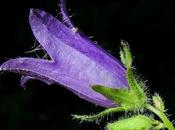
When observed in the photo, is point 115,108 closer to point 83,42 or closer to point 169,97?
point 83,42

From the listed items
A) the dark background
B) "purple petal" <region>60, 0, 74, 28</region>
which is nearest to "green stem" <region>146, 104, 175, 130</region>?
"purple petal" <region>60, 0, 74, 28</region>

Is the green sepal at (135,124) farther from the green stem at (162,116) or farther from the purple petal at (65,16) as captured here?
the purple petal at (65,16)

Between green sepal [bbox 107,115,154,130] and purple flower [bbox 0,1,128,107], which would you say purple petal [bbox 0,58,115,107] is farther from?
green sepal [bbox 107,115,154,130]

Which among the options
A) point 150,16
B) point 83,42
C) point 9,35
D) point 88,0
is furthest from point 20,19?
point 83,42

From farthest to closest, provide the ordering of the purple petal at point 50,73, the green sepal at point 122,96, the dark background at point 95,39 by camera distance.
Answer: the dark background at point 95,39 < the purple petal at point 50,73 < the green sepal at point 122,96

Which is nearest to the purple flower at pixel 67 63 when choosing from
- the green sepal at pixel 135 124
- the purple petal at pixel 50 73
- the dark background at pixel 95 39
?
the purple petal at pixel 50 73

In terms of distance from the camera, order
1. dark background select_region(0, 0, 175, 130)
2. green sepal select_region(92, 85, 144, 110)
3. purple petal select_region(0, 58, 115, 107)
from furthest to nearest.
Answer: dark background select_region(0, 0, 175, 130), purple petal select_region(0, 58, 115, 107), green sepal select_region(92, 85, 144, 110)
